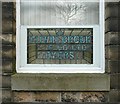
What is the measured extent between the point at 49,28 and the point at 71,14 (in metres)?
0.47

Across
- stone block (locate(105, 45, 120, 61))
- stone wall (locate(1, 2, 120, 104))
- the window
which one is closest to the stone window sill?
stone wall (locate(1, 2, 120, 104))

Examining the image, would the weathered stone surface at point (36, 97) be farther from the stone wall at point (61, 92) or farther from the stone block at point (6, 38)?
the stone block at point (6, 38)

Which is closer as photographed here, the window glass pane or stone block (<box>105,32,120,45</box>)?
stone block (<box>105,32,120,45</box>)

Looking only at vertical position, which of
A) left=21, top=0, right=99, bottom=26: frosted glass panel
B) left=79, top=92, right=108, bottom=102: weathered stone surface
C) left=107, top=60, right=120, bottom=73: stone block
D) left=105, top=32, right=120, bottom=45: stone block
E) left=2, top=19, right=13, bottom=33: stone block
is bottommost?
left=79, top=92, right=108, bottom=102: weathered stone surface

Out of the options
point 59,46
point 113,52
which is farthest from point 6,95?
point 113,52

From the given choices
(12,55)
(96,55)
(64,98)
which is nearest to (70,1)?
(96,55)

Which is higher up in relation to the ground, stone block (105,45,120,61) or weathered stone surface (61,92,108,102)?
stone block (105,45,120,61)

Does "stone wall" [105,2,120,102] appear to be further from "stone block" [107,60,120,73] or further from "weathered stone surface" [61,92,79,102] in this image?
"weathered stone surface" [61,92,79,102]

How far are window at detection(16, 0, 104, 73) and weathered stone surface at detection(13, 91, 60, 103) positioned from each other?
0.39m

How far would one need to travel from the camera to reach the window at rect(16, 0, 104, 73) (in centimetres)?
420

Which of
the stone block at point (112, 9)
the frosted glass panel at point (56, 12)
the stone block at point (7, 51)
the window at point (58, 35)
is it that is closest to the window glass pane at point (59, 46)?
the window at point (58, 35)

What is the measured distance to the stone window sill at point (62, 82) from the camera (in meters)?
3.98

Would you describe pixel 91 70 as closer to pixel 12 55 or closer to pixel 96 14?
pixel 96 14

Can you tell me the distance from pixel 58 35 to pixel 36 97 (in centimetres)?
115
